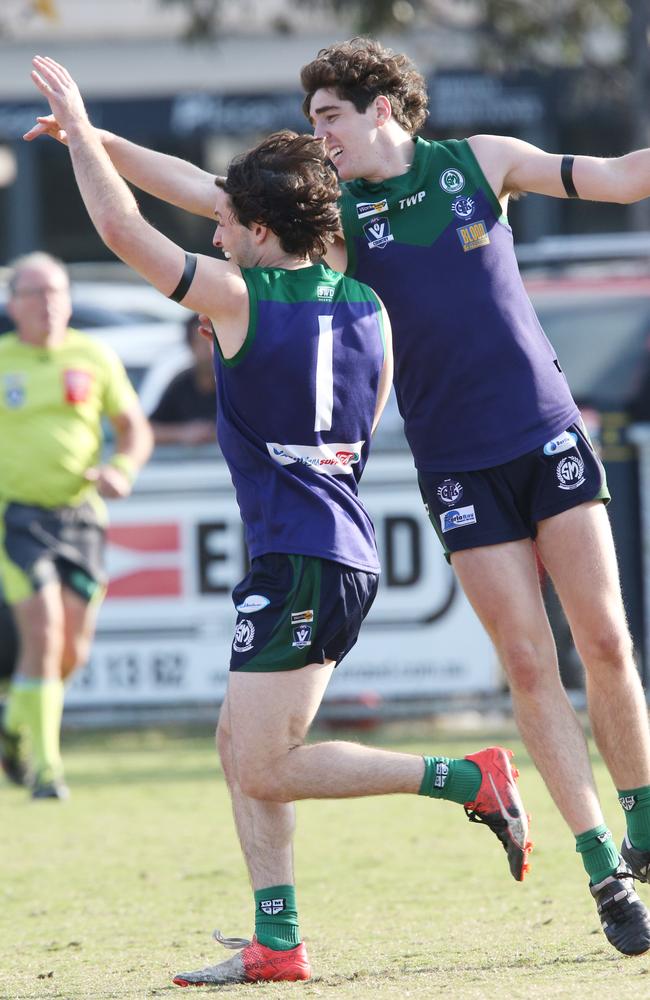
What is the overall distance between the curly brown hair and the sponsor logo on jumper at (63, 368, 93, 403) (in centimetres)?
407

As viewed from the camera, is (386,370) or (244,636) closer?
(244,636)

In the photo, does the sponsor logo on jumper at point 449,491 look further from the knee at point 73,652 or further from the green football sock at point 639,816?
the knee at point 73,652

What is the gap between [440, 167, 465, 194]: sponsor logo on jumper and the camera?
494 cm

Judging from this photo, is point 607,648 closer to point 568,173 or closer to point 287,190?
point 568,173

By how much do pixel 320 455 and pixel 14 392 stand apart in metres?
4.67

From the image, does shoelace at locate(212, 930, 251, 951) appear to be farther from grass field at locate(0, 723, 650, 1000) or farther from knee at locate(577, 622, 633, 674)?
knee at locate(577, 622, 633, 674)

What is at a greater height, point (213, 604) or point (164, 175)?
point (164, 175)

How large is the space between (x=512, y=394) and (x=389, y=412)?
5811 mm

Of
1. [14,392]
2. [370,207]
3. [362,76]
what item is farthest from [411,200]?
[14,392]

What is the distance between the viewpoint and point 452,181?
16.3 feet

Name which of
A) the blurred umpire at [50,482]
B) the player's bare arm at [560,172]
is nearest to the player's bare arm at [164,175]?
the player's bare arm at [560,172]

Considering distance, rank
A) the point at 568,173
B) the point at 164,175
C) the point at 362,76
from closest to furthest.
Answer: the point at 568,173 < the point at 362,76 < the point at 164,175

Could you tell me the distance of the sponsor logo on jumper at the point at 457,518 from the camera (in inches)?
194

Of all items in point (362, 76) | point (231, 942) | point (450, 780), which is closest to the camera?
point (450, 780)
